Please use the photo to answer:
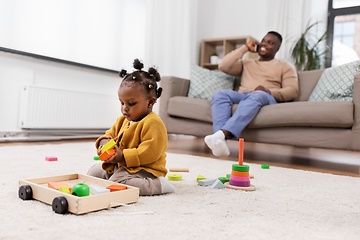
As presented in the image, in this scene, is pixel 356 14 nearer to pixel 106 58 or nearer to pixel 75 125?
pixel 106 58

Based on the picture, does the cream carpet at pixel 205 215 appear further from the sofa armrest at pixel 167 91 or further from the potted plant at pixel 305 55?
the potted plant at pixel 305 55

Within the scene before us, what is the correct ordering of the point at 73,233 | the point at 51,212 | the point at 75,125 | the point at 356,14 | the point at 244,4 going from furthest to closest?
the point at 244,4 < the point at 356,14 < the point at 75,125 < the point at 51,212 < the point at 73,233

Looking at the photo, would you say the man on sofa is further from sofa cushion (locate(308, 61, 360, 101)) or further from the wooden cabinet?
the wooden cabinet

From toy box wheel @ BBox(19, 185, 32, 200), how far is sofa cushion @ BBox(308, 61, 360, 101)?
2183 mm

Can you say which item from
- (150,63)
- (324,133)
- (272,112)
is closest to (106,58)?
(150,63)

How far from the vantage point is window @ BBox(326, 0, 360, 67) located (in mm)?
4141

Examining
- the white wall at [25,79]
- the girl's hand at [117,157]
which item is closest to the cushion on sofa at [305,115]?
the girl's hand at [117,157]

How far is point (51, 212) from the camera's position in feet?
2.72

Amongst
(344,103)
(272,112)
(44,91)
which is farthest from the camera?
(44,91)

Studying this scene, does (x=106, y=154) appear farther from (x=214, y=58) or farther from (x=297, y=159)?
(x=214, y=58)

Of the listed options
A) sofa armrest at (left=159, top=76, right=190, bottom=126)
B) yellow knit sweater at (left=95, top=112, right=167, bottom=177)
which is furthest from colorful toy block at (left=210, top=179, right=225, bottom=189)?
sofa armrest at (left=159, top=76, right=190, bottom=126)

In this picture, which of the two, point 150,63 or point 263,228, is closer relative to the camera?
point 263,228

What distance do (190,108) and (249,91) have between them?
53 centimetres

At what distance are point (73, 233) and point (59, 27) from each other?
279 cm
